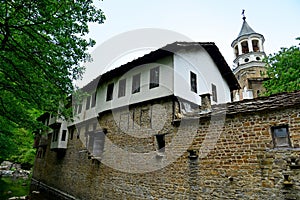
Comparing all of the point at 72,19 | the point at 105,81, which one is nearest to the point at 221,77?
the point at 105,81

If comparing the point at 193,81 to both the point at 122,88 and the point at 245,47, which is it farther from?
the point at 245,47

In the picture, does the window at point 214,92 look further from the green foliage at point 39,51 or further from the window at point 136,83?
the green foliage at point 39,51

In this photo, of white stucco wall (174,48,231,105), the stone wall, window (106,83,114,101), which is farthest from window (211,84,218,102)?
window (106,83,114,101)

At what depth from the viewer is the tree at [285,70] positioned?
1368cm

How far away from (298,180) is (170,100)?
5.72m

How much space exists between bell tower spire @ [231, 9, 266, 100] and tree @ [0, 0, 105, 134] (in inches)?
842

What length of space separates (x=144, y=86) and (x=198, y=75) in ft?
10.5

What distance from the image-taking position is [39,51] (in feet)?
24.3

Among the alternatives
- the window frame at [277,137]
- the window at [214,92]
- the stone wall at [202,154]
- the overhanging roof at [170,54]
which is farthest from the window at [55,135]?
the window frame at [277,137]

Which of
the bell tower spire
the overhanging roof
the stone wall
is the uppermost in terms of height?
the bell tower spire

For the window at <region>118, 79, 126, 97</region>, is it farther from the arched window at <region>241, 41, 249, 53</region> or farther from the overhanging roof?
the arched window at <region>241, 41, 249, 53</region>

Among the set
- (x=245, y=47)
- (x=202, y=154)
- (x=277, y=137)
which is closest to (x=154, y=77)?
(x=202, y=154)

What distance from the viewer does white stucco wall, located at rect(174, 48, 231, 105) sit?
10680 mm

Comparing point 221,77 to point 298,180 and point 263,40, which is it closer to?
point 298,180
